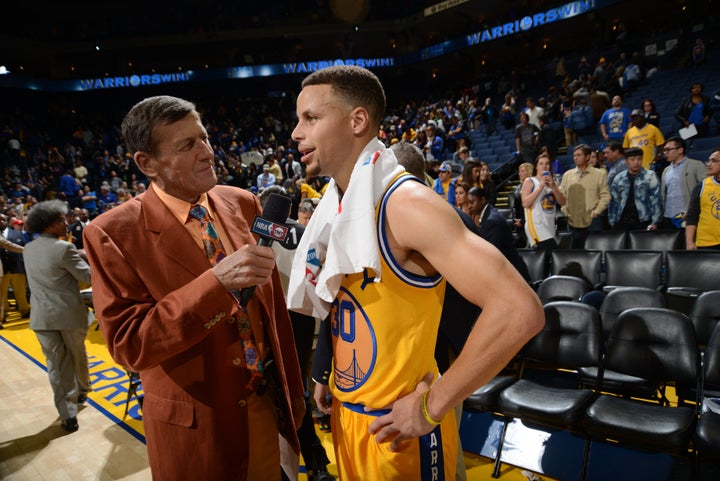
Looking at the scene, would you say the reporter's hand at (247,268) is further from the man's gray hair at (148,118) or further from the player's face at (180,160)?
the man's gray hair at (148,118)

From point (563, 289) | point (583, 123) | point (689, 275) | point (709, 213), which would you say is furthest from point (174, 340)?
point (583, 123)

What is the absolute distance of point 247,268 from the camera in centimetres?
122

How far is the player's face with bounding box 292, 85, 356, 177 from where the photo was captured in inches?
52.8

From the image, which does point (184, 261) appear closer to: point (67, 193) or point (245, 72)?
point (67, 193)

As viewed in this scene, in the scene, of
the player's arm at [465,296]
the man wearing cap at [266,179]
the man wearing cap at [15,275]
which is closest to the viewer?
the player's arm at [465,296]

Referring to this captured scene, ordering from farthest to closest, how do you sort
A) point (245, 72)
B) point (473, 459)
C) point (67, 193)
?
point (245, 72) < point (67, 193) < point (473, 459)

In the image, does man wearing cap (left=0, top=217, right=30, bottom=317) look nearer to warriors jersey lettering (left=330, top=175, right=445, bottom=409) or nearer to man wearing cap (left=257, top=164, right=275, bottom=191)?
man wearing cap (left=257, top=164, right=275, bottom=191)

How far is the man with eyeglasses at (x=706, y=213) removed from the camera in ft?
15.4

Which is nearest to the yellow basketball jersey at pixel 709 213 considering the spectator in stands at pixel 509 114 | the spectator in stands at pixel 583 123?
the spectator in stands at pixel 583 123

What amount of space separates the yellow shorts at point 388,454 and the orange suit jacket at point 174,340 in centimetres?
35

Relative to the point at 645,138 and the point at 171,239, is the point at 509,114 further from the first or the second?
the point at 171,239

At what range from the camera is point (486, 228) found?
144 inches

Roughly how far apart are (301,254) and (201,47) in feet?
89.3

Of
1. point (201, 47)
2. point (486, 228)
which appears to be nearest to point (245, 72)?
point (201, 47)
